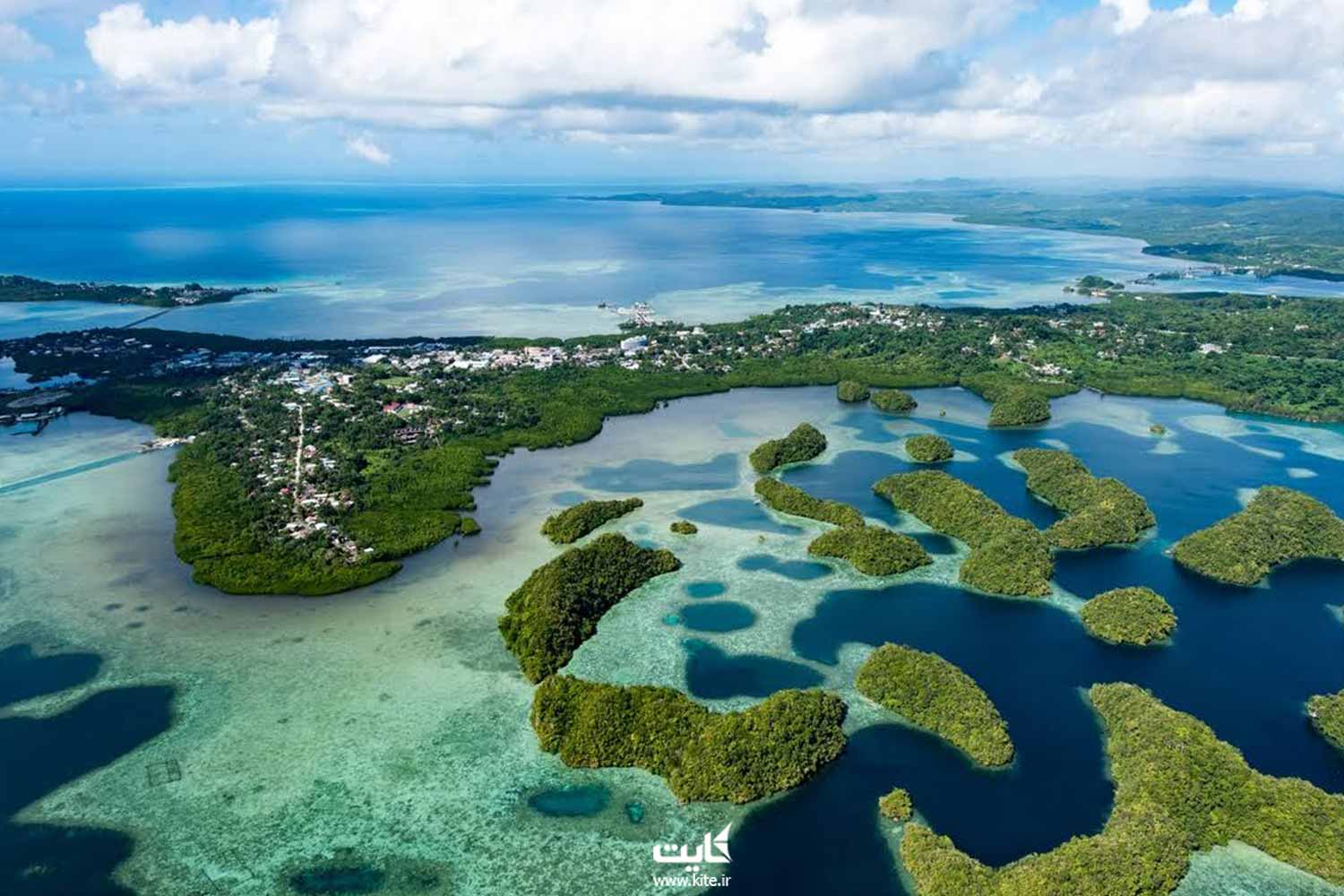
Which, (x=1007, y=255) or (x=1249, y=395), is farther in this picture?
(x=1007, y=255)

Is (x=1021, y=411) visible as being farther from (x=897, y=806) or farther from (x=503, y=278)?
(x=503, y=278)

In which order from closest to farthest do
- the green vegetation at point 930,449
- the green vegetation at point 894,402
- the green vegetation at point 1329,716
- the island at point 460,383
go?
the green vegetation at point 1329,716 → the island at point 460,383 → the green vegetation at point 930,449 → the green vegetation at point 894,402

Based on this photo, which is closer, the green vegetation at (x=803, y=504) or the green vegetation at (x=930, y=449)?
the green vegetation at (x=803, y=504)

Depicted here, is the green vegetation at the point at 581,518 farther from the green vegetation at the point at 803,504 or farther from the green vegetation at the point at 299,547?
the green vegetation at the point at 803,504

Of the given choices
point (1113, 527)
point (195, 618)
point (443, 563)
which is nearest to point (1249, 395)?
point (1113, 527)

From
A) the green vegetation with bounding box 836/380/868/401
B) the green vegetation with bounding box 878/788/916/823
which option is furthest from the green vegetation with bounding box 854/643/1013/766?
the green vegetation with bounding box 836/380/868/401

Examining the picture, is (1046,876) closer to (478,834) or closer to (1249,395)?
(478,834)

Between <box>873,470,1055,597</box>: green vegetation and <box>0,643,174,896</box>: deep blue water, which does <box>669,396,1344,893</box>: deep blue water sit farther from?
<box>0,643,174,896</box>: deep blue water

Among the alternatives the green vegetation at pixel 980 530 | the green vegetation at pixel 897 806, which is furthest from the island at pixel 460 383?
the green vegetation at pixel 897 806
